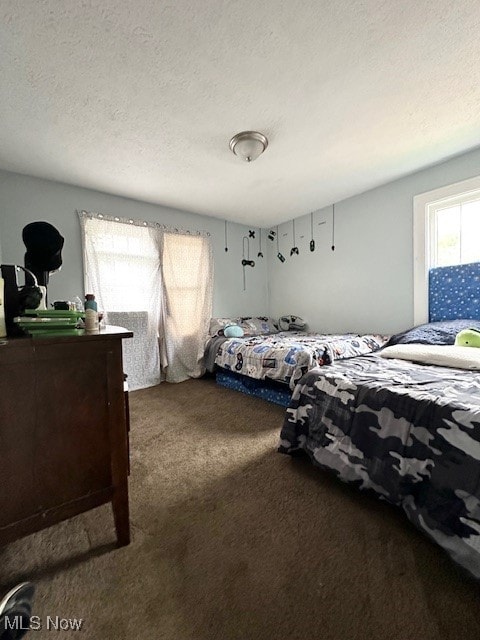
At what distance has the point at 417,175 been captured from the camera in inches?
109

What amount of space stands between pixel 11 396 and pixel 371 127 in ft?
8.82

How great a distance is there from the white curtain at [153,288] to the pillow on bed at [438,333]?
7.76ft

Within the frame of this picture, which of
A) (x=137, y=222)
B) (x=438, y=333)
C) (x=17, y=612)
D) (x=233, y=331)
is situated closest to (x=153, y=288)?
(x=137, y=222)

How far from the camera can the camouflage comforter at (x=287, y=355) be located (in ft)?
7.43

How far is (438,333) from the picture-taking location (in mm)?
2277

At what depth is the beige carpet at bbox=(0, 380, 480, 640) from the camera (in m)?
0.78

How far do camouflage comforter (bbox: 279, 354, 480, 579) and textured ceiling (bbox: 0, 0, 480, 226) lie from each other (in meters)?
1.75

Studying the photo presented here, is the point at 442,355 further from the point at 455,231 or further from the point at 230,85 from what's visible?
the point at 230,85

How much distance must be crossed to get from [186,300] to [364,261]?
237 centimetres

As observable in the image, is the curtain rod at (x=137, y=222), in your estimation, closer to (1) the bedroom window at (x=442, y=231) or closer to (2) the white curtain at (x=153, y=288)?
(2) the white curtain at (x=153, y=288)

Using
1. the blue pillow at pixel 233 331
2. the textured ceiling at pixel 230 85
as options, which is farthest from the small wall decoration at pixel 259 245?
the textured ceiling at pixel 230 85

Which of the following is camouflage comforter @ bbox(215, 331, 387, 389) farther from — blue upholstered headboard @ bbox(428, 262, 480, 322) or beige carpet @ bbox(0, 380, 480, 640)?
beige carpet @ bbox(0, 380, 480, 640)

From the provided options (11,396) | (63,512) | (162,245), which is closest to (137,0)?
(11,396)

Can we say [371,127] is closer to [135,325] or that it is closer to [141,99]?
[141,99]
